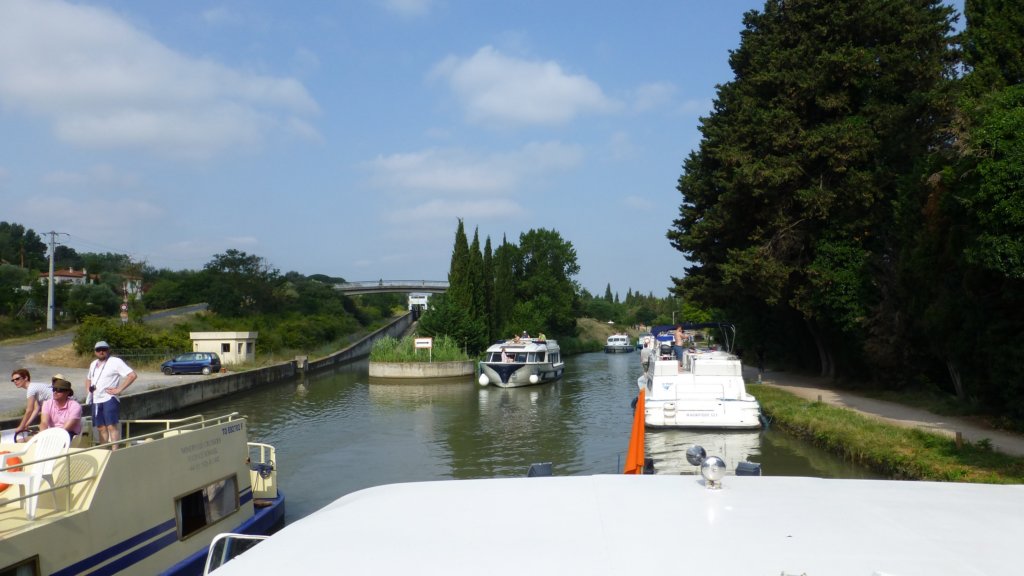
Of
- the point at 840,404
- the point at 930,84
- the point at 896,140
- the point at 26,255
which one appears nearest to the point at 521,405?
the point at 840,404

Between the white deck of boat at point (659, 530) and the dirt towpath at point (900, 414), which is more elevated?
the white deck of boat at point (659, 530)

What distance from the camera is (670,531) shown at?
338cm

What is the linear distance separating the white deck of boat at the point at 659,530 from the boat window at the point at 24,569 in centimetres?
496

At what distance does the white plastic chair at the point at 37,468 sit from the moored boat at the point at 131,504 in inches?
0.8

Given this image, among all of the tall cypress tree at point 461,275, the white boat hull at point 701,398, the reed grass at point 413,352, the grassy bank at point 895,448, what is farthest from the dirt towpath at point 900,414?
the tall cypress tree at point 461,275

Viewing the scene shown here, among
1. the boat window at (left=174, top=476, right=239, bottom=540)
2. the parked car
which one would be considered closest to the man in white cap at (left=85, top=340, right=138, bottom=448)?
the boat window at (left=174, top=476, right=239, bottom=540)

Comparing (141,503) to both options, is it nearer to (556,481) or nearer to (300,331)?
(556,481)

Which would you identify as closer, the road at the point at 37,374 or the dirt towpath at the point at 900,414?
the dirt towpath at the point at 900,414

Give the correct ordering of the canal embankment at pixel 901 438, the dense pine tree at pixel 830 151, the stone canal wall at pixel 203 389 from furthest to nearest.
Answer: the stone canal wall at pixel 203 389 < the dense pine tree at pixel 830 151 < the canal embankment at pixel 901 438

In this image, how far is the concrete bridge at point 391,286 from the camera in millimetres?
103875

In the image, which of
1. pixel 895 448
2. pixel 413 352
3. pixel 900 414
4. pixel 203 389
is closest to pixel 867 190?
pixel 900 414

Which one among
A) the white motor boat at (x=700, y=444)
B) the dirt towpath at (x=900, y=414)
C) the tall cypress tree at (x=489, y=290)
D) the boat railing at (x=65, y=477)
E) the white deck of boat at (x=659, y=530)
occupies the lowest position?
the white motor boat at (x=700, y=444)

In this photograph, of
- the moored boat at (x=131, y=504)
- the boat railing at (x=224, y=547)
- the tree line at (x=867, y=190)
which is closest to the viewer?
the boat railing at (x=224, y=547)

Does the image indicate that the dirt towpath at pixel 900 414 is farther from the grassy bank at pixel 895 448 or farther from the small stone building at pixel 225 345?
the small stone building at pixel 225 345
